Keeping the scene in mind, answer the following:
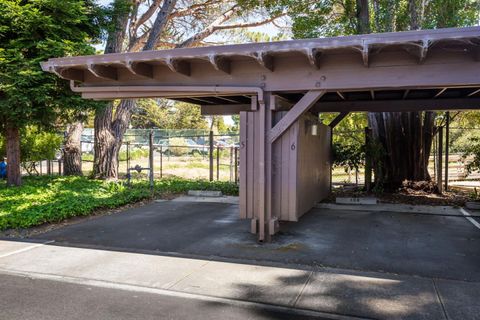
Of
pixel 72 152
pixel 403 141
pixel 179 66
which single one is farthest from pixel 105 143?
pixel 403 141

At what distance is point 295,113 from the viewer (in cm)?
601

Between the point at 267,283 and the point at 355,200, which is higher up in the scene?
the point at 355,200

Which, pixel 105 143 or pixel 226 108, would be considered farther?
pixel 105 143

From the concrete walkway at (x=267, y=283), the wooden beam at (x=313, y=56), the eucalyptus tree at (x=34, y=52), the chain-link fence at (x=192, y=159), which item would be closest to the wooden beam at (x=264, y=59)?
the wooden beam at (x=313, y=56)

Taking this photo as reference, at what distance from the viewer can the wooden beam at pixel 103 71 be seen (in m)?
6.36

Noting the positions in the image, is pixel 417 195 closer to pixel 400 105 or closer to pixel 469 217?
pixel 469 217

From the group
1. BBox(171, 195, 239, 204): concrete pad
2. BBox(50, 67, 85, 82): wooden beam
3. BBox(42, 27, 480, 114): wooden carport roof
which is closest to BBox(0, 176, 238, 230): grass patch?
BBox(171, 195, 239, 204): concrete pad

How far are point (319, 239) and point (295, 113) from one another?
197 cm

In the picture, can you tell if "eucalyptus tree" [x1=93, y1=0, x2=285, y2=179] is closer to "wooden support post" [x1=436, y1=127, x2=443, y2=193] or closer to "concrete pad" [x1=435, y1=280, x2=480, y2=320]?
"wooden support post" [x1=436, y1=127, x2=443, y2=193]

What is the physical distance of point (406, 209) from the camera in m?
8.66

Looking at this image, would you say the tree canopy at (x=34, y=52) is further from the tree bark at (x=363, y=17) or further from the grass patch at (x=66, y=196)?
the tree bark at (x=363, y=17)

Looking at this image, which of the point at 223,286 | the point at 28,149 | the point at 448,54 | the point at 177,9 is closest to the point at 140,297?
the point at 223,286

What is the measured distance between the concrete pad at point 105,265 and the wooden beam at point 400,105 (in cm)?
544

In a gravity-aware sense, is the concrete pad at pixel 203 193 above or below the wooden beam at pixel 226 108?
below
